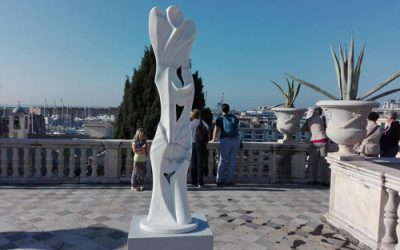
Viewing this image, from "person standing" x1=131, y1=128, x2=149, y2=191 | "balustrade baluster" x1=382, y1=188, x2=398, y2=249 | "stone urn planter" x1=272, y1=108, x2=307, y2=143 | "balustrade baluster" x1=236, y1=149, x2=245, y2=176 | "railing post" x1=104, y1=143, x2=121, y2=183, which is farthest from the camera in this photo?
"balustrade baluster" x1=236, y1=149, x2=245, y2=176

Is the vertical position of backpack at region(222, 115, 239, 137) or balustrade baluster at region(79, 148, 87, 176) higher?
backpack at region(222, 115, 239, 137)

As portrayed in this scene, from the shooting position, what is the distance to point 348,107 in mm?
4598

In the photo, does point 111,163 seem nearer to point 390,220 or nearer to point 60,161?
point 60,161

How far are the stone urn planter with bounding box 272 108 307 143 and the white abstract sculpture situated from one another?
473 cm

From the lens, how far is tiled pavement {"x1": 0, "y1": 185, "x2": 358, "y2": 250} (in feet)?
13.9

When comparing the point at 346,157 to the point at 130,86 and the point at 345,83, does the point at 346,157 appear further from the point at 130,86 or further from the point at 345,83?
the point at 130,86

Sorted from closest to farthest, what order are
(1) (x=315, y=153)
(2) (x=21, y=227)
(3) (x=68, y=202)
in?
(2) (x=21, y=227), (3) (x=68, y=202), (1) (x=315, y=153)

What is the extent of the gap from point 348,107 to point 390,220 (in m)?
1.63

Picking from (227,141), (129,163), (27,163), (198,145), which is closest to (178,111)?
(198,145)

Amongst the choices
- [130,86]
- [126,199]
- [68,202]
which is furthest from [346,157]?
[130,86]

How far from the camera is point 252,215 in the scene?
5398 mm

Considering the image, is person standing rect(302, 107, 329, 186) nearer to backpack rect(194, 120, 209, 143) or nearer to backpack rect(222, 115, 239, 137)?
backpack rect(222, 115, 239, 137)

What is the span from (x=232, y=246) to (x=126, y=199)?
2.76m

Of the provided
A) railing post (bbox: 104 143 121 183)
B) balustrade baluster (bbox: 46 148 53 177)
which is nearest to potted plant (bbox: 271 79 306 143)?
railing post (bbox: 104 143 121 183)
